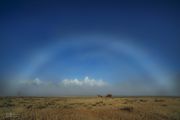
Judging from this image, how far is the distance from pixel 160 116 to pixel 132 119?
5370 mm

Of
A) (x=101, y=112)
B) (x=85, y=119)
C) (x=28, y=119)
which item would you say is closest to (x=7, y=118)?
(x=28, y=119)

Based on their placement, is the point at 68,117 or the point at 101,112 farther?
the point at 101,112

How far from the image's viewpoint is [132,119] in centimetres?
2611

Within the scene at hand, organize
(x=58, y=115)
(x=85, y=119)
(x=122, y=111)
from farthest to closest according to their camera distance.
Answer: (x=122, y=111) < (x=58, y=115) < (x=85, y=119)

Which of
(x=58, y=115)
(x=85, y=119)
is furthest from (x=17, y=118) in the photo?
(x=85, y=119)

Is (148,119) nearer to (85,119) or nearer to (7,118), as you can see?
(85,119)

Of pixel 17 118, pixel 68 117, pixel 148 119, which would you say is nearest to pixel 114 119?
pixel 148 119

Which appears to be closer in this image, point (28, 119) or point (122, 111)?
point (28, 119)

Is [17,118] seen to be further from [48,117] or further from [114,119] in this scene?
[114,119]

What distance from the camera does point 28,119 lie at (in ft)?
85.4

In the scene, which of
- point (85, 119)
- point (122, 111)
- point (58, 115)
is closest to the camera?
point (85, 119)

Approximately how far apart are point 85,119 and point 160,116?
12025 mm

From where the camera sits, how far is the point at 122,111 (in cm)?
3056

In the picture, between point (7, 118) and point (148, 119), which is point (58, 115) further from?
point (148, 119)
